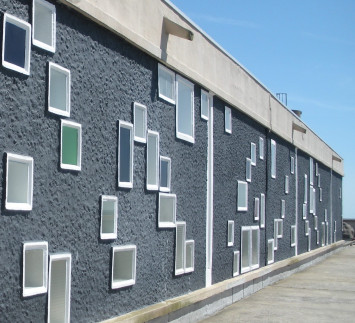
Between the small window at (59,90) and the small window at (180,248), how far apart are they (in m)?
3.52

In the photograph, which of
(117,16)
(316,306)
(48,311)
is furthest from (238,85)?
(48,311)

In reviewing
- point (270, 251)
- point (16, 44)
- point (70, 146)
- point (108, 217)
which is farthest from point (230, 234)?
point (16, 44)

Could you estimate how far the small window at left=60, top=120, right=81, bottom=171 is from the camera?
22.5ft

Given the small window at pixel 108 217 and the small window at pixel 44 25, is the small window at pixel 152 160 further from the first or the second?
the small window at pixel 44 25

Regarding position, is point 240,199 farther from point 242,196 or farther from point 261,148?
point 261,148

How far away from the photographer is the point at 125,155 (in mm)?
8219

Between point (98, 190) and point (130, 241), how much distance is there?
1.06 m

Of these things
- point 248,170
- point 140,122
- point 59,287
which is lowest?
point 59,287

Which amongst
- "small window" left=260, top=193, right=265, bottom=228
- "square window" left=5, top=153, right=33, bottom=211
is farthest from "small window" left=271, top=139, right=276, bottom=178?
"square window" left=5, top=153, right=33, bottom=211

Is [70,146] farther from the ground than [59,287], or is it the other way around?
[70,146]

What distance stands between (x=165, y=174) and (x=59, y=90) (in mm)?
2948

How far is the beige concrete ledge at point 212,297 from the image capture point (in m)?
8.57

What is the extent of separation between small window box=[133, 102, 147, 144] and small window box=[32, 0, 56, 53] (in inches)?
78.2

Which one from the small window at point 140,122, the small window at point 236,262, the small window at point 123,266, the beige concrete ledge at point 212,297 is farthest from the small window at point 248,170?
the small window at point 123,266
